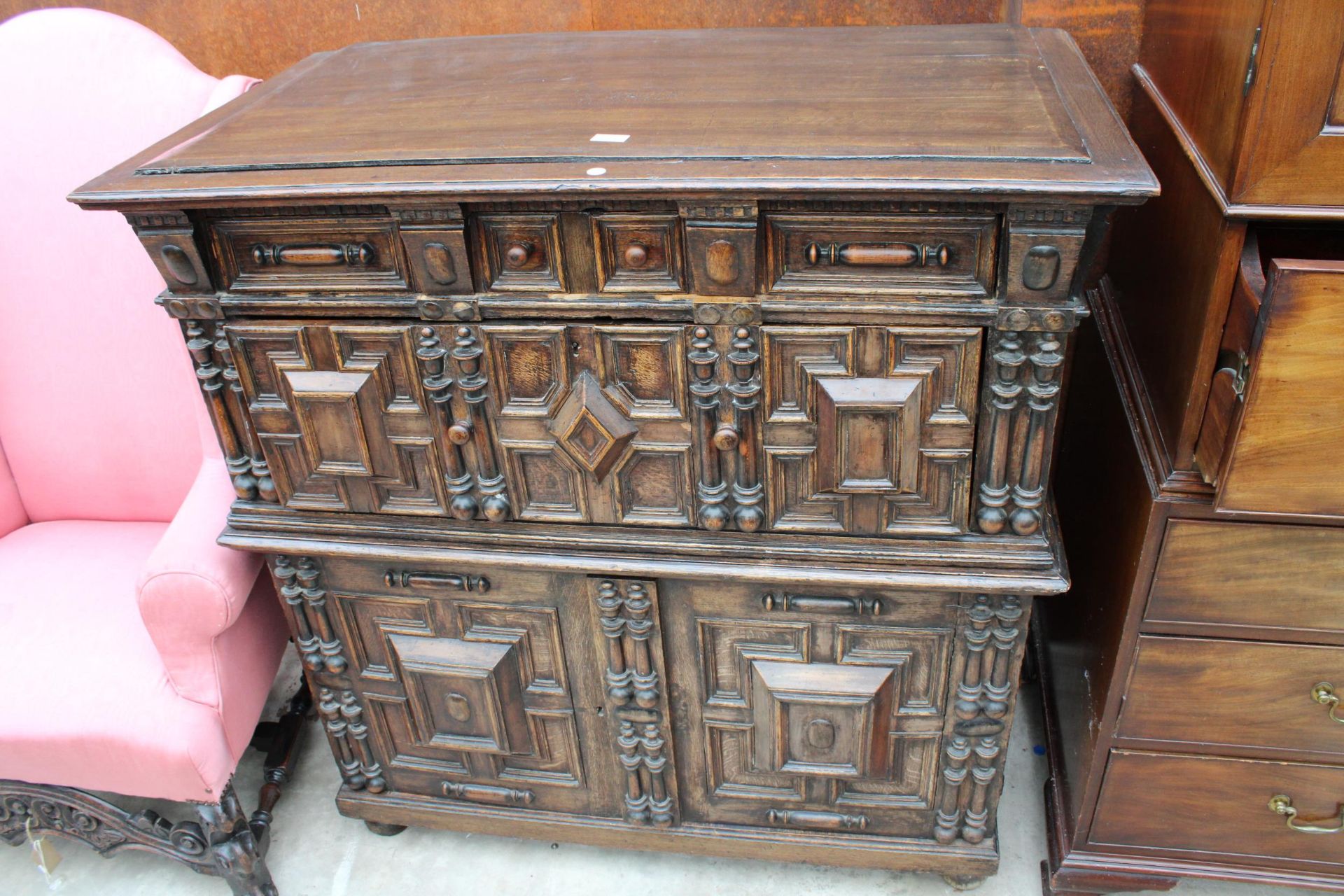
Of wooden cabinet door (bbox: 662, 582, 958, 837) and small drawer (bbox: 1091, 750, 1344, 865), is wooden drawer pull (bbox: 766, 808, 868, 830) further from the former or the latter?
small drawer (bbox: 1091, 750, 1344, 865)

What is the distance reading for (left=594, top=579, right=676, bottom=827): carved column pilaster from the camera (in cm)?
149

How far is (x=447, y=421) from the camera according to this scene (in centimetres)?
138

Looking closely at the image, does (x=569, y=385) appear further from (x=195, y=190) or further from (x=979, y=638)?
(x=979, y=638)

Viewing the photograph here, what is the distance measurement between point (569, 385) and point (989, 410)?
0.55 metres

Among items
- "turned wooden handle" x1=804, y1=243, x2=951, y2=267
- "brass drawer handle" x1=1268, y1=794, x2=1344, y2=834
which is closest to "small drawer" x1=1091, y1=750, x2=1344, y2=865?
"brass drawer handle" x1=1268, y1=794, x2=1344, y2=834

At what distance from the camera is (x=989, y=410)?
1.26 meters

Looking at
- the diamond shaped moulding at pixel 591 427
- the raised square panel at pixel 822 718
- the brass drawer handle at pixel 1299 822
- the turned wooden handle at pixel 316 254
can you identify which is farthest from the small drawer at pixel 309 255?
the brass drawer handle at pixel 1299 822

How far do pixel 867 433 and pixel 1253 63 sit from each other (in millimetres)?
589

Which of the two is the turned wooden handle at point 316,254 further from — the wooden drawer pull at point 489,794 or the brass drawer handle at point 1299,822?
the brass drawer handle at point 1299,822

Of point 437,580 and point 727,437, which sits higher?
point 727,437

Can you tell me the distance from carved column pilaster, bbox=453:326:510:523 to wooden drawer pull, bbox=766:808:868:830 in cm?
72

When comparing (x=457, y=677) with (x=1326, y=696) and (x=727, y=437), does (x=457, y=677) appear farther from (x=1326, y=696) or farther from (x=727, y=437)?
(x=1326, y=696)

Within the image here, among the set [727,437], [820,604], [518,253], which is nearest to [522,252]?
[518,253]

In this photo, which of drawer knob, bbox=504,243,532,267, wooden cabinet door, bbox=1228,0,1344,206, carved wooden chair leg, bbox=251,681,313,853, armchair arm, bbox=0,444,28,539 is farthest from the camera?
armchair arm, bbox=0,444,28,539
